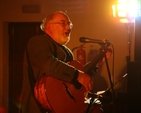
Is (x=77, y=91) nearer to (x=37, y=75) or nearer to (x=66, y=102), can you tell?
(x=66, y=102)

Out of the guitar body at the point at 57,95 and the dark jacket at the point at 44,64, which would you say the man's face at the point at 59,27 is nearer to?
the dark jacket at the point at 44,64

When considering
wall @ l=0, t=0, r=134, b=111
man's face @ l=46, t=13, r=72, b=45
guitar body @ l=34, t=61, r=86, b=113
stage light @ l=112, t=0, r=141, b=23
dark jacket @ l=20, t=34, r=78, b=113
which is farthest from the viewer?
wall @ l=0, t=0, r=134, b=111

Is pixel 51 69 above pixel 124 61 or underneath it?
above

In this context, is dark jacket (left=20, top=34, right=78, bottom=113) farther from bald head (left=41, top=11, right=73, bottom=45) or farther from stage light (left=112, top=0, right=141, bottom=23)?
stage light (left=112, top=0, right=141, bottom=23)

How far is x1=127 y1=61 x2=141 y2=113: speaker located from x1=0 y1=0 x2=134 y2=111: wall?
1642 mm

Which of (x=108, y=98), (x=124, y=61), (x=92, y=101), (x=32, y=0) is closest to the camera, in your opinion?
(x=92, y=101)

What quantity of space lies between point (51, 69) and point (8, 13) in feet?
10.1

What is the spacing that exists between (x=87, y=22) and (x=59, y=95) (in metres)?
2.30

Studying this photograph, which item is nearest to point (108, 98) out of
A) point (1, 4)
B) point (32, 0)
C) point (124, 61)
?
point (124, 61)

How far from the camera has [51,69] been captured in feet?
6.30

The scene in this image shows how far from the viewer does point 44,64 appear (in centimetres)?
194

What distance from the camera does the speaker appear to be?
2406 millimetres

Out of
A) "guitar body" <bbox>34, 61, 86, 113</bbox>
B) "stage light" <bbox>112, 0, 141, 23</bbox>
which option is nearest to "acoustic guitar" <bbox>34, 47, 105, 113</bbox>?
"guitar body" <bbox>34, 61, 86, 113</bbox>

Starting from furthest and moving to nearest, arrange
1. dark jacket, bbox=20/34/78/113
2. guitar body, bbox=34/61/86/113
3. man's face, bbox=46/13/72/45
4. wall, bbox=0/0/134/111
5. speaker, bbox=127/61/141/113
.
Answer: wall, bbox=0/0/134/111 < speaker, bbox=127/61/141/113 < man's face, bbox=46/13/72/45 < guitar body, bbox=34/61/86/113 < dark jacket, bbox=20/34/78/113
